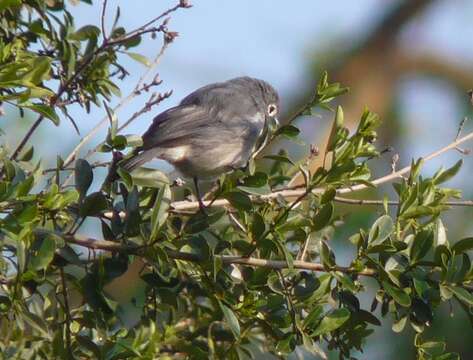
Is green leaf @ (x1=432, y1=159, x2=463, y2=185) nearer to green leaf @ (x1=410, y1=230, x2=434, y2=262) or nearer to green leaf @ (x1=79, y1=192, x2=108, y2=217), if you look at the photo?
green leaf @ (x1=410, y1=230, x2=434, y2=262)

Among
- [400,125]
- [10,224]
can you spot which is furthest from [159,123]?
[400,125]

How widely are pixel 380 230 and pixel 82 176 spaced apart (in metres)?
0.91

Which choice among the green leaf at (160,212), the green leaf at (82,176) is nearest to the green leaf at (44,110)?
the green leaf at (82,176)

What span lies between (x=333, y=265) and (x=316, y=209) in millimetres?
296

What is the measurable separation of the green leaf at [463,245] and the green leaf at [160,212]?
2.85 feet

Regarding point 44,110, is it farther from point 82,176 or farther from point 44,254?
point 44,254

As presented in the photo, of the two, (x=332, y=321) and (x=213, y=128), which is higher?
(x=332, y=321)

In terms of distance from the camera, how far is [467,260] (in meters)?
2.83

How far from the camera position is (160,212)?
109 inches

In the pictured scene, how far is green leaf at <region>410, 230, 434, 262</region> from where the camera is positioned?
2826 millimetres

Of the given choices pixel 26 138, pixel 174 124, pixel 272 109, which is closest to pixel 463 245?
pixel 26 138

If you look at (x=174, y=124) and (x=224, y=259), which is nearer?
(x=224, y=259)

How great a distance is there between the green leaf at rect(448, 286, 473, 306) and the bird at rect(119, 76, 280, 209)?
67.2 inches

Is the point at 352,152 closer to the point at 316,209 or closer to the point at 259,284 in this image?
the point at 316,209
